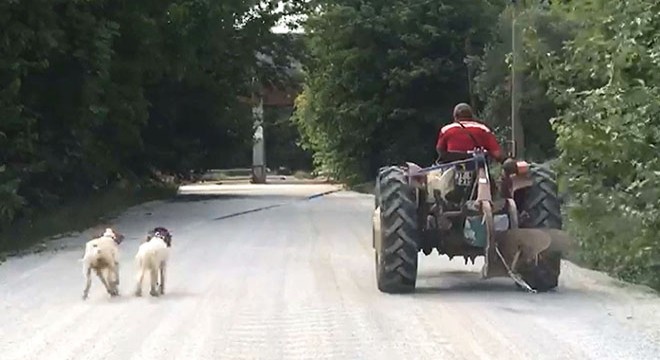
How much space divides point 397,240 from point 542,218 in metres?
1.64

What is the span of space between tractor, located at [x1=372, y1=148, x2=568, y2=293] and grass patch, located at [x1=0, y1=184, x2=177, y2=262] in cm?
A: 797

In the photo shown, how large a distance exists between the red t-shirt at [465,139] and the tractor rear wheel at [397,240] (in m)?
0.78

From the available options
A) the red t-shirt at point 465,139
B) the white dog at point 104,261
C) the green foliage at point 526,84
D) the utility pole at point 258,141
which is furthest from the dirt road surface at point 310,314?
the utility pole at point 258,141

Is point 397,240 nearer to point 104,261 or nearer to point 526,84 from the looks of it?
point 104,261

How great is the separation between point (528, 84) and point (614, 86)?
17878 millimetres

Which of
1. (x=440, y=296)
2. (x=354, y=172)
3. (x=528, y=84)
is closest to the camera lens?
(x=440, y=296)

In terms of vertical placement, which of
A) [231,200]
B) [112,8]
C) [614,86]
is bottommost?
[231,200]

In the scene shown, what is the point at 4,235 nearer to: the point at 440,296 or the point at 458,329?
the point at 440,296

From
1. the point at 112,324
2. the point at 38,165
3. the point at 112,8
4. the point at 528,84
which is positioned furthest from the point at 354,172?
the point at 112,324

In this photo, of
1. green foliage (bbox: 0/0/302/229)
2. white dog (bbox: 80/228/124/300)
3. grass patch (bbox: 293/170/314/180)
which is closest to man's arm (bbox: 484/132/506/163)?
white dog (bbox: 80/228/124/300)

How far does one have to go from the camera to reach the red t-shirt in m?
13.5

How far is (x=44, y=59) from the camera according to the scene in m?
21.6

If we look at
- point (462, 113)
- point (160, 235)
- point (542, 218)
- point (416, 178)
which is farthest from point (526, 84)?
point (160, 235)

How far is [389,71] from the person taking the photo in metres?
46.5
